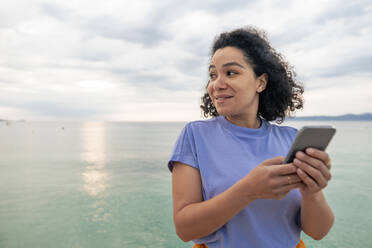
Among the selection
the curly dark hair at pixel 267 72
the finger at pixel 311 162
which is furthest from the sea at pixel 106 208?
the finger at pixel 311 162

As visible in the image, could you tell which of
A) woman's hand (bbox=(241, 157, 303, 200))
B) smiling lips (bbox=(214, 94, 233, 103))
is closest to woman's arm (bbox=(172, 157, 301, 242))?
woman's hand (bbox=(241, 157, 303, 200))

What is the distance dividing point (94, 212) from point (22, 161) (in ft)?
44.4

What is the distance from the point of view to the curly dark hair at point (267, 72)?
6.68 ft

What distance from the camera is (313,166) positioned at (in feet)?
4.62

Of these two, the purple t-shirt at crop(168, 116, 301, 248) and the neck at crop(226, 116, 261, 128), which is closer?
the purple t-shirt at crop(168, 116, 301, 248)

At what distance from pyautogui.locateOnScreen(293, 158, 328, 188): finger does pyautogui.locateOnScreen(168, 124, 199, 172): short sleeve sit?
0.60 meters

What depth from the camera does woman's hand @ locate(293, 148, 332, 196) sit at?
1.38m

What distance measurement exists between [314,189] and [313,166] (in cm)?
15

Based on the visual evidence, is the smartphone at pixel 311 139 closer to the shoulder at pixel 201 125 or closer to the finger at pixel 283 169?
the finger at pixel 283 169

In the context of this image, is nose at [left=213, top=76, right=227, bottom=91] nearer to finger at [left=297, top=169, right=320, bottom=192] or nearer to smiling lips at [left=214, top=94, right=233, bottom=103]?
smiling lips at [left=214, top=94, right=233, bottom=103]

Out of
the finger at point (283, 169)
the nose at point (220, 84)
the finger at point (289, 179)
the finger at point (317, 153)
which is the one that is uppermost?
the nose at point (220, 84)

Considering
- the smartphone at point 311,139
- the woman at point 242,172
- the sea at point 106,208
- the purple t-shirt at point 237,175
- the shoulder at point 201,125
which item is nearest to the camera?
the smartphone at point 311,139

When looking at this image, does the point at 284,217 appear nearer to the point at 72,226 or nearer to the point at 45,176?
the point at 72,226

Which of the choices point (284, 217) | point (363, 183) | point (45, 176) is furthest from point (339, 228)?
point (45, 176)
